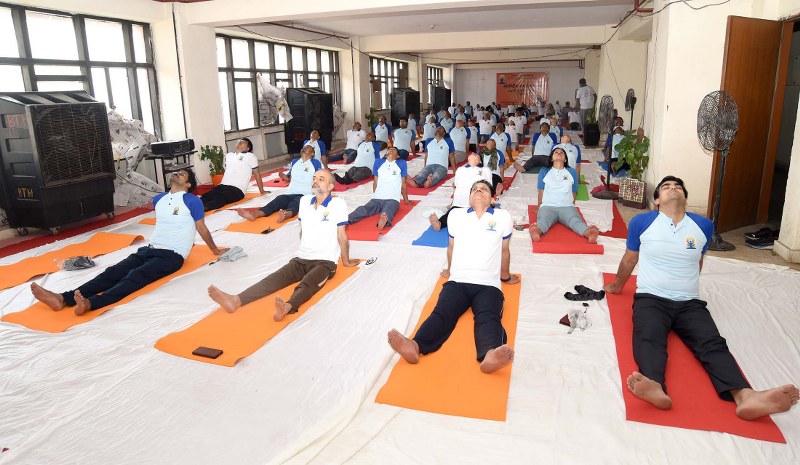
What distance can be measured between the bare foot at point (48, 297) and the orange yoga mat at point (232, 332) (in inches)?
41.2

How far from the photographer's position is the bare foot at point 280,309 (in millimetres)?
3400

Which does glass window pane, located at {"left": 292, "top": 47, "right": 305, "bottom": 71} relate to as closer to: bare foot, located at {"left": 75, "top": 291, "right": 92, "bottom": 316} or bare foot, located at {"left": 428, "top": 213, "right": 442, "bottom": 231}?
bare foot, located at {"left": 428, "top": 213, "right": 442, "bottom": 231}

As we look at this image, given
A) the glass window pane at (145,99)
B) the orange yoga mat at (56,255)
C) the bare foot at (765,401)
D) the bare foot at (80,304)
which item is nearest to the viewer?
the bare foot at (765,401)

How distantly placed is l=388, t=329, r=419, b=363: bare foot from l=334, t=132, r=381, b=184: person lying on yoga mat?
560 cm

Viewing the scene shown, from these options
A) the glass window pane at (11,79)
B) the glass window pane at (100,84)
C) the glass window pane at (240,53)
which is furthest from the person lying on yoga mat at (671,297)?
the glass window pane at (240,53)

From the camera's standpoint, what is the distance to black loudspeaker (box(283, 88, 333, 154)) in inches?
443

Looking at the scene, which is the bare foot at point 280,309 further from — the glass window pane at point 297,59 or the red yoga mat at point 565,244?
the glass window pane at point 297,59

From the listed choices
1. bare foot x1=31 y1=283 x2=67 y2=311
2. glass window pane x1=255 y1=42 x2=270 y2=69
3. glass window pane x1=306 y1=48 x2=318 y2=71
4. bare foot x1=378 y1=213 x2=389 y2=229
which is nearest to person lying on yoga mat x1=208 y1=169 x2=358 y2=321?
bare foot x1=31 y1=283 x2=67 y2=311

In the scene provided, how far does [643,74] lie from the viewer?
1252 cm

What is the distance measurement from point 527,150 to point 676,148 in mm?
6465

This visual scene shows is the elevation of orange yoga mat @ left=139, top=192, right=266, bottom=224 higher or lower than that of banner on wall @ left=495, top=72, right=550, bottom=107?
lower

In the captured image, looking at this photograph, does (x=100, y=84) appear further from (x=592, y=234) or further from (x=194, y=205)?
(x=592, y=234)

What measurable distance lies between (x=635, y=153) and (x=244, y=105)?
7545 mm

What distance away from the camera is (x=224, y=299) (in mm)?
3594
